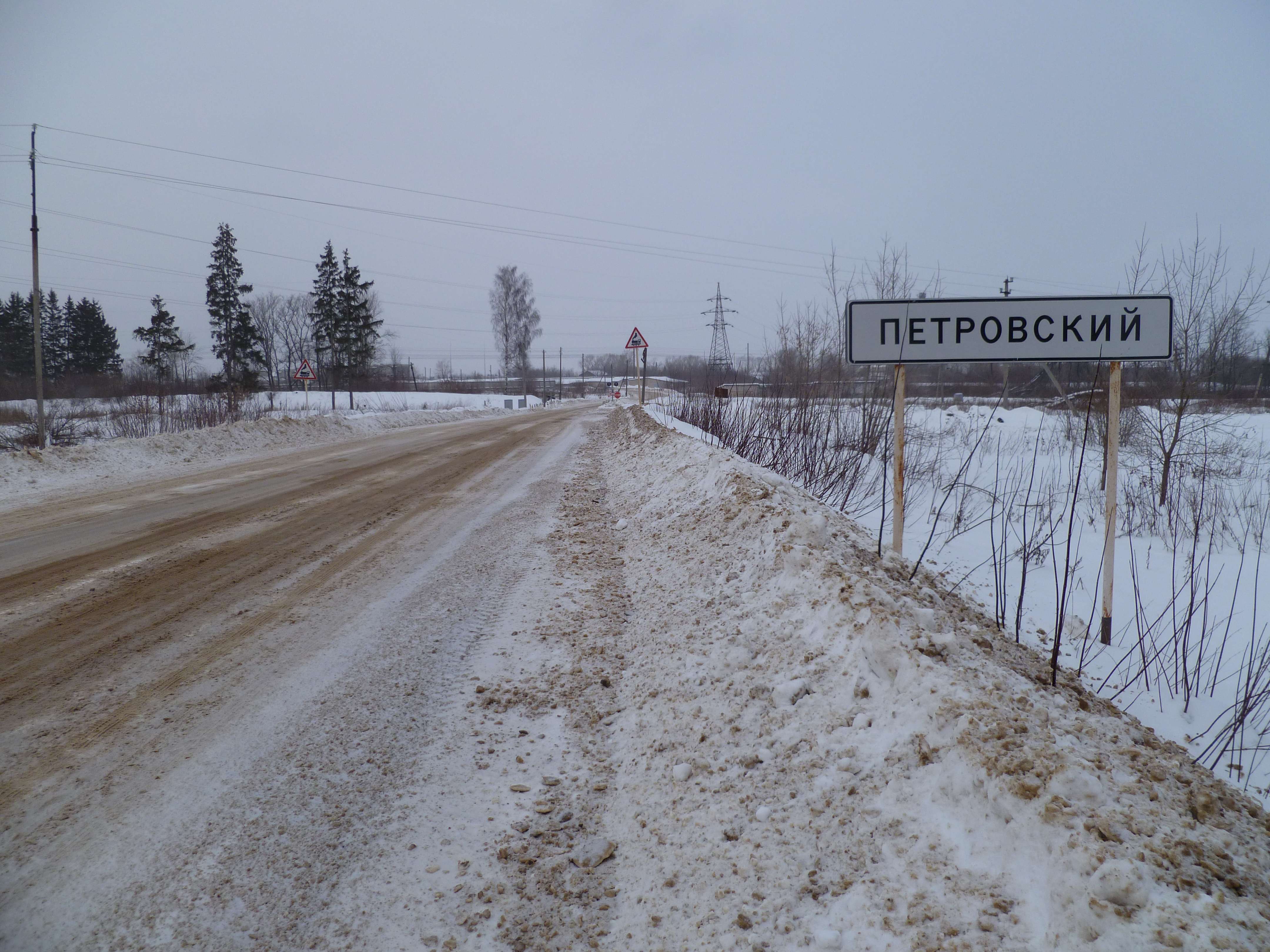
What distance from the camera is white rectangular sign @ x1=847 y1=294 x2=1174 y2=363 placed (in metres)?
4.15

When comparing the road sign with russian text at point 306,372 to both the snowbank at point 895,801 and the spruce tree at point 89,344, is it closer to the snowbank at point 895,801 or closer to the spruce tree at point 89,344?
the snowbank at point 895,801

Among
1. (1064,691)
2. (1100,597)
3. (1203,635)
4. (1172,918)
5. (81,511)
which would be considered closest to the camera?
(1172,918)

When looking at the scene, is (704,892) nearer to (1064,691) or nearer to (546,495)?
(1064,691)

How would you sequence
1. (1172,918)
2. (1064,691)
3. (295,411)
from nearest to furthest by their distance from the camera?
(1172,918) → (1064,691) → (295,411)

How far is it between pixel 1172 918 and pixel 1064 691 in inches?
60.4

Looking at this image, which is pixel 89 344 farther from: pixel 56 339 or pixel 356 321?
→ pixel 356 321

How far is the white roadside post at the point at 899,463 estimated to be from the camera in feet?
15.0

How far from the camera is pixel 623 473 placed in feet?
34.5

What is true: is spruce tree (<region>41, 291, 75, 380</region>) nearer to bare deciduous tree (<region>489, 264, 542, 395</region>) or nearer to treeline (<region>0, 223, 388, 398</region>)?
treeline (<region>0, 223, 388, 398</region>)

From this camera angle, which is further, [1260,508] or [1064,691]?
[1260,508]

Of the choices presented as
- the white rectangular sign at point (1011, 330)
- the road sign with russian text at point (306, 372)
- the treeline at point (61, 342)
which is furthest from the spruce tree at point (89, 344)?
the white rectangular sign at point (1011, 330)

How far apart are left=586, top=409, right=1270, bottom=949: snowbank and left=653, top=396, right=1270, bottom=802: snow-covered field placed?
75 centimetres

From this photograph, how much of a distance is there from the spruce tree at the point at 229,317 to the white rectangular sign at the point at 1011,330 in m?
43.2

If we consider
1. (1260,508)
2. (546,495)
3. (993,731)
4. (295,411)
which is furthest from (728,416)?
(295,411)
